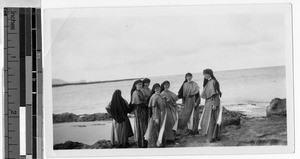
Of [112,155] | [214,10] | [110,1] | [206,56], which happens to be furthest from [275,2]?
[112,155]

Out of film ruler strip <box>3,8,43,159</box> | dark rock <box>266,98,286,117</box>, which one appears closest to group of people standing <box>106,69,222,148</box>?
dark rock <box>266,98,286,117</box>

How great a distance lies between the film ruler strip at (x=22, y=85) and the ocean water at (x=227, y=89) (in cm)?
12

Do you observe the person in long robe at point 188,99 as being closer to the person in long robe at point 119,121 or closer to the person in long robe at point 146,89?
the person in long robe at point 146,89

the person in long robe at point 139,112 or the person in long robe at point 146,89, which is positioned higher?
the person in long robe at point 146,89

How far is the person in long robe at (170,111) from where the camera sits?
1862 millimetres

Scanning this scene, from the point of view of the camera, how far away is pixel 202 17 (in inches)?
74.5

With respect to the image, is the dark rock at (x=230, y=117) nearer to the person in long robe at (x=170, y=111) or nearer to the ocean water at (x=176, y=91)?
the ocean water at (x=176, y=91)

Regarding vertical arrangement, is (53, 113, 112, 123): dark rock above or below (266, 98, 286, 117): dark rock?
below

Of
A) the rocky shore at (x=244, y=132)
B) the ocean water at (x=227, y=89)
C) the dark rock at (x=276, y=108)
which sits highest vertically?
the ocean water at (x=227, y=89)

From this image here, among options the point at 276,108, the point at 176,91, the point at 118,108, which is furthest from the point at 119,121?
the point at 276,108

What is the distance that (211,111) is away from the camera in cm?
187

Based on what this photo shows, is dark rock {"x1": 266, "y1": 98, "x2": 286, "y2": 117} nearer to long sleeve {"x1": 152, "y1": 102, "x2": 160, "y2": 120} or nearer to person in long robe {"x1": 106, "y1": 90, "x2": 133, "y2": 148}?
long sleeve {"x1": 152, "y1": 102, "x2": 160, "y2": 120}

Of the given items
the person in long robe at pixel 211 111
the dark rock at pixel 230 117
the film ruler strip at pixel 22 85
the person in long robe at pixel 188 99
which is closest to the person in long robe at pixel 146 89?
the person in long robe at pixel 188 99

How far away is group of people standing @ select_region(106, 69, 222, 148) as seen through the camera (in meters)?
1.86
